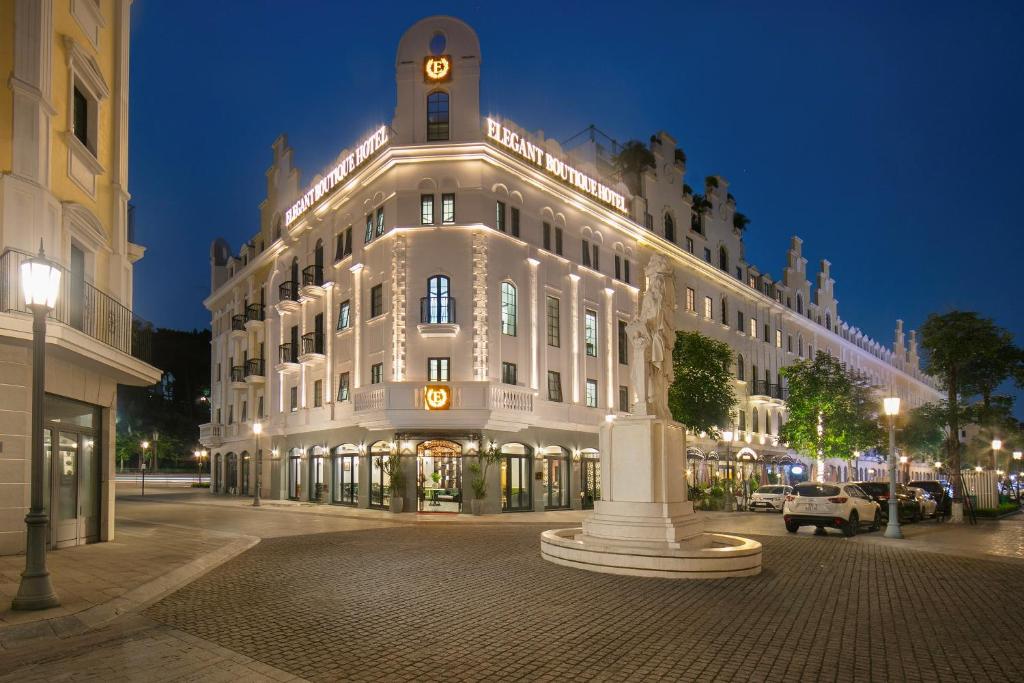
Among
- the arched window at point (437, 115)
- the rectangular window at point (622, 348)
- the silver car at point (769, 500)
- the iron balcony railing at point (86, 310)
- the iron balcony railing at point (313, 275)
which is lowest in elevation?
the silver car at point (769, 500)

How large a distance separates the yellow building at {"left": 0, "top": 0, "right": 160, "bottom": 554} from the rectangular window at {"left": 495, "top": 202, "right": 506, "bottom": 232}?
15.7 meters

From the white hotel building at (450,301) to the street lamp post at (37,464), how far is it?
795 inches

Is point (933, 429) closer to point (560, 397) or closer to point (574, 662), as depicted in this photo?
point (560, 397)

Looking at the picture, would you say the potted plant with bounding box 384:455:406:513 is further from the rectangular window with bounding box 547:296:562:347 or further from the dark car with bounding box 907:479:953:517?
the dark car with bounding box 907:479:953:517

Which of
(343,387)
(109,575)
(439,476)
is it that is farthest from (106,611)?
(343,387)

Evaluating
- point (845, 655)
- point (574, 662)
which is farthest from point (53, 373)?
point (845, 655)

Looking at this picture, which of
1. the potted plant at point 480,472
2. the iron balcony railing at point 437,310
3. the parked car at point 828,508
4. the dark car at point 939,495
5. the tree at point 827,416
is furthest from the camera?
the tree at point 827,416

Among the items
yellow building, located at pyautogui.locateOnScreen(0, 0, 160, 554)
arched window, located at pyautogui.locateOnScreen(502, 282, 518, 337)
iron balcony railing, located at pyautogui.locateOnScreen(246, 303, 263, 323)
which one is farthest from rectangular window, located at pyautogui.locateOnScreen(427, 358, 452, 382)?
iron balcony railing, located at pyautogui.locateOnScreen(246, 303, 263, 323)

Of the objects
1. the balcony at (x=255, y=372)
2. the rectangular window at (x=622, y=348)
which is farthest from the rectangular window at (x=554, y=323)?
the balcony at (x=255, y=372)

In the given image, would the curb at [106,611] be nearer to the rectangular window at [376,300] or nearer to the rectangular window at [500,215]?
the rectangular window at [376,300]

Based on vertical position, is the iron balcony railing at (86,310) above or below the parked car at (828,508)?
above

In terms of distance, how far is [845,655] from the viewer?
→ 26.1 feet

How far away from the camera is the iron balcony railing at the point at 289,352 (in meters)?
40.8

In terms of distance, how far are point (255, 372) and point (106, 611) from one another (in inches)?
1500
